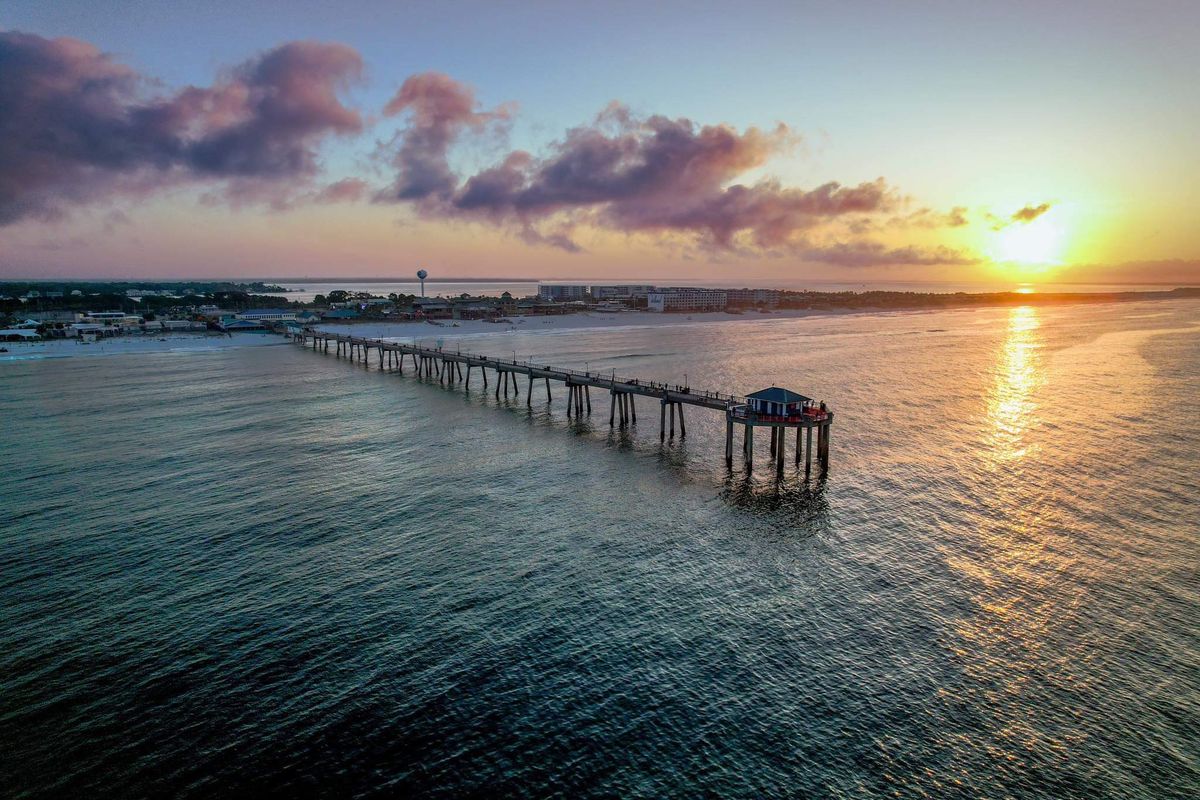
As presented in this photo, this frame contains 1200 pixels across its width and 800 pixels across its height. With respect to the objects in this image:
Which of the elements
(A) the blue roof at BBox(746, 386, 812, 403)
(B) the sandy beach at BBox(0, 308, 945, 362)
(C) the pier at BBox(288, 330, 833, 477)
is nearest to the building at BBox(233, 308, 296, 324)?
(B) the sandy beach at BBox(0, 308, 945, 362)

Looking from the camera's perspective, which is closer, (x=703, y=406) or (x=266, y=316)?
(x=703, y=406)

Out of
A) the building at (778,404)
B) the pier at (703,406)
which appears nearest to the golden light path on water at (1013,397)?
the pier at (703,406)

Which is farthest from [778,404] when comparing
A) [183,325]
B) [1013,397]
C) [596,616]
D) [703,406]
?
[183,325]

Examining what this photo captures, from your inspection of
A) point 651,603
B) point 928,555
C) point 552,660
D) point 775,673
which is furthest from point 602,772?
point 928,555

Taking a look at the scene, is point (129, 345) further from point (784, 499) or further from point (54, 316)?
point (784, 499)

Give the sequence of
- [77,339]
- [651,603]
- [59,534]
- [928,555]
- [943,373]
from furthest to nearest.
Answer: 1. [77,339]
2. [943,373]
3. [59,534]
4. [928,555]
5. [651,603]

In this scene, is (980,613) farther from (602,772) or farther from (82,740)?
(82,740)

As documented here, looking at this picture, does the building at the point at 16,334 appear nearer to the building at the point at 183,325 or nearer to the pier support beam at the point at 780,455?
the building at the point at 183,325
